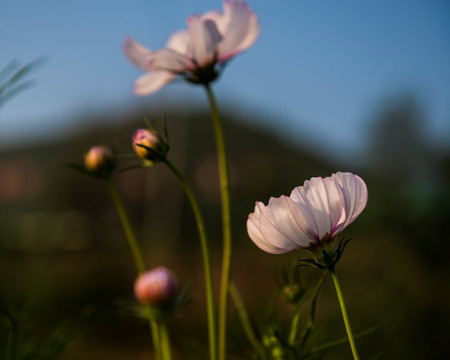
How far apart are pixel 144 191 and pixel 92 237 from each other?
1.14 metres

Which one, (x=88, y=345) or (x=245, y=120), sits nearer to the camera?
(x=88, y=345)

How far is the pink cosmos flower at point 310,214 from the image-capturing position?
0.21 m

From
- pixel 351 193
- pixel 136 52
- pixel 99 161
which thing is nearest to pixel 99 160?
pixel 99 161

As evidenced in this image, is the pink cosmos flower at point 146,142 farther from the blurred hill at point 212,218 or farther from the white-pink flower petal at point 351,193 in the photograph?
the blurred hill at point 212,218

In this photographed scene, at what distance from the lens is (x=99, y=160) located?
35 centimetres

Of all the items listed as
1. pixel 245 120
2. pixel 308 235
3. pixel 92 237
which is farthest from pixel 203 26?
pixel 245 120

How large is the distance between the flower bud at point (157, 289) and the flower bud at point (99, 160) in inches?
3.5

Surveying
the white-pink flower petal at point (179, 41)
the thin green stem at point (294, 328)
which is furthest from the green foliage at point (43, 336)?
the white-pink flower petal at point (179, 41)

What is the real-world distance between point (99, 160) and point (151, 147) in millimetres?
71

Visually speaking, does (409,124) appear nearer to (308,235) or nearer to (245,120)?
(245,120)

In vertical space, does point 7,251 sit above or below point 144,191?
below

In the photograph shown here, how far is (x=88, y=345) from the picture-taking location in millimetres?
2400

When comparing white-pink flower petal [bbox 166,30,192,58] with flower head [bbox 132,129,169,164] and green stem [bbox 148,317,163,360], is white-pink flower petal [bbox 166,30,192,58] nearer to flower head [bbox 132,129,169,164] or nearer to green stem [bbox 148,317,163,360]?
flower head [bbox 132,129,169,164]

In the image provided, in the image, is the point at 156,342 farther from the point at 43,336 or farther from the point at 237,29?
the point at 237,29
